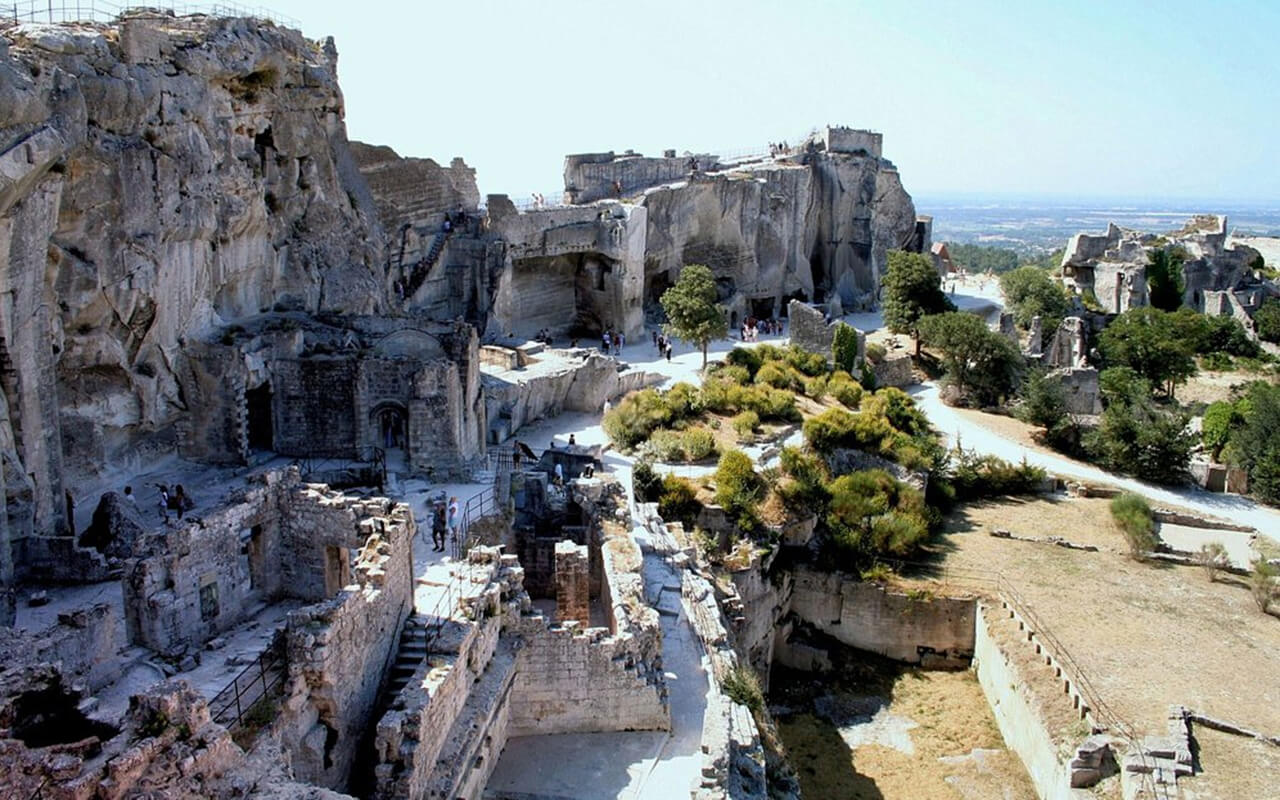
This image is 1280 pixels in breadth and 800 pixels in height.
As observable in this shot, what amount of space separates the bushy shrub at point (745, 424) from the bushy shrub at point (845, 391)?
411 centimetres

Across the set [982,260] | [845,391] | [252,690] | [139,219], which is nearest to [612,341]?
[845,391]

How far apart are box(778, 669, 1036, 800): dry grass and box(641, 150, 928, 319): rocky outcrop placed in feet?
63.0

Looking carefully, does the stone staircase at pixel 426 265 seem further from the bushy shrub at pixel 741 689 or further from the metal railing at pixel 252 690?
the metal railing at pixel 252 690

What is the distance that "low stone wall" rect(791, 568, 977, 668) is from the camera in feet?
69.5

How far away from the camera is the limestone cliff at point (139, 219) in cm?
1357

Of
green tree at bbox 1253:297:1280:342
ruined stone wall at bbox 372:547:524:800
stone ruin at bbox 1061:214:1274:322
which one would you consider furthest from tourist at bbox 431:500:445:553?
green tree at bbox 1253:297:1280:342

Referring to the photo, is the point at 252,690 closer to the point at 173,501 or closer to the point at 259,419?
the point at 173,501

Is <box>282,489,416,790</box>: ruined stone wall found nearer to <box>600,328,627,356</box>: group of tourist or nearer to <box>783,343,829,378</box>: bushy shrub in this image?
<box>600,328,627,356</box>: group of tourist

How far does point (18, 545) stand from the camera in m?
13.6

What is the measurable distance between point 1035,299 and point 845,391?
14.2m

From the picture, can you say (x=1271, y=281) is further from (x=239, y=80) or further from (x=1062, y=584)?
(x=239, y=80)

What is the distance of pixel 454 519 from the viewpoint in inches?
644

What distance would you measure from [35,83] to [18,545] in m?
5.54

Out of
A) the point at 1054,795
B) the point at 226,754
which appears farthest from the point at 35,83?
the point at 1054,795
